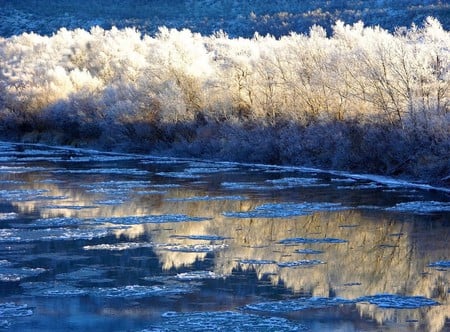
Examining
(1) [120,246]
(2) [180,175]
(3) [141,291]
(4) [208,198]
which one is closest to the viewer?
(3) [141,291]

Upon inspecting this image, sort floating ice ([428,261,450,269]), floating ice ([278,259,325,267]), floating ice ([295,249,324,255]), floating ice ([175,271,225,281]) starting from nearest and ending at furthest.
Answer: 1. floating ice ([175,271,225,281])
2. floating ice ([428,261,450,269])
3. floating ice ([278,259,325,267])
4. floating ice ([295,249,324,255])

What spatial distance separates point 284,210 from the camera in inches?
833

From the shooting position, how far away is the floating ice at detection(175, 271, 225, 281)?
14180mm

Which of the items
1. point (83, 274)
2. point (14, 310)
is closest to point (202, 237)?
point (83, 274)

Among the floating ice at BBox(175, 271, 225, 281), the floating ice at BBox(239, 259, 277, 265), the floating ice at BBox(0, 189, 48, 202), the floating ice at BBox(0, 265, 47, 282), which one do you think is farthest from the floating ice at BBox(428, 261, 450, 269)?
the floating ice at BBox(0, 189, 48, 202)

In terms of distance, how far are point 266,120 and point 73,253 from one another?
20.2m

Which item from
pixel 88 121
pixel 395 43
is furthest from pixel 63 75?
pixel 395 43

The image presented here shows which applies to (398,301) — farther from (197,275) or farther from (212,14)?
(212,14)

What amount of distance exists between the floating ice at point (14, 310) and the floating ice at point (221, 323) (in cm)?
181

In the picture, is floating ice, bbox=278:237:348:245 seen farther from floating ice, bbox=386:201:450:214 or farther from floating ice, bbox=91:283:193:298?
floating ice, bbox=91:283:193:298

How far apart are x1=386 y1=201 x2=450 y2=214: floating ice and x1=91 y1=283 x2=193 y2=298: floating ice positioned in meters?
8.15

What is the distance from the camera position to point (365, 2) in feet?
251

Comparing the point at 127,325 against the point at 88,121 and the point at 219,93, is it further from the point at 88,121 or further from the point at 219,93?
the point at 88,121

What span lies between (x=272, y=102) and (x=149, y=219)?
55.3 feet
